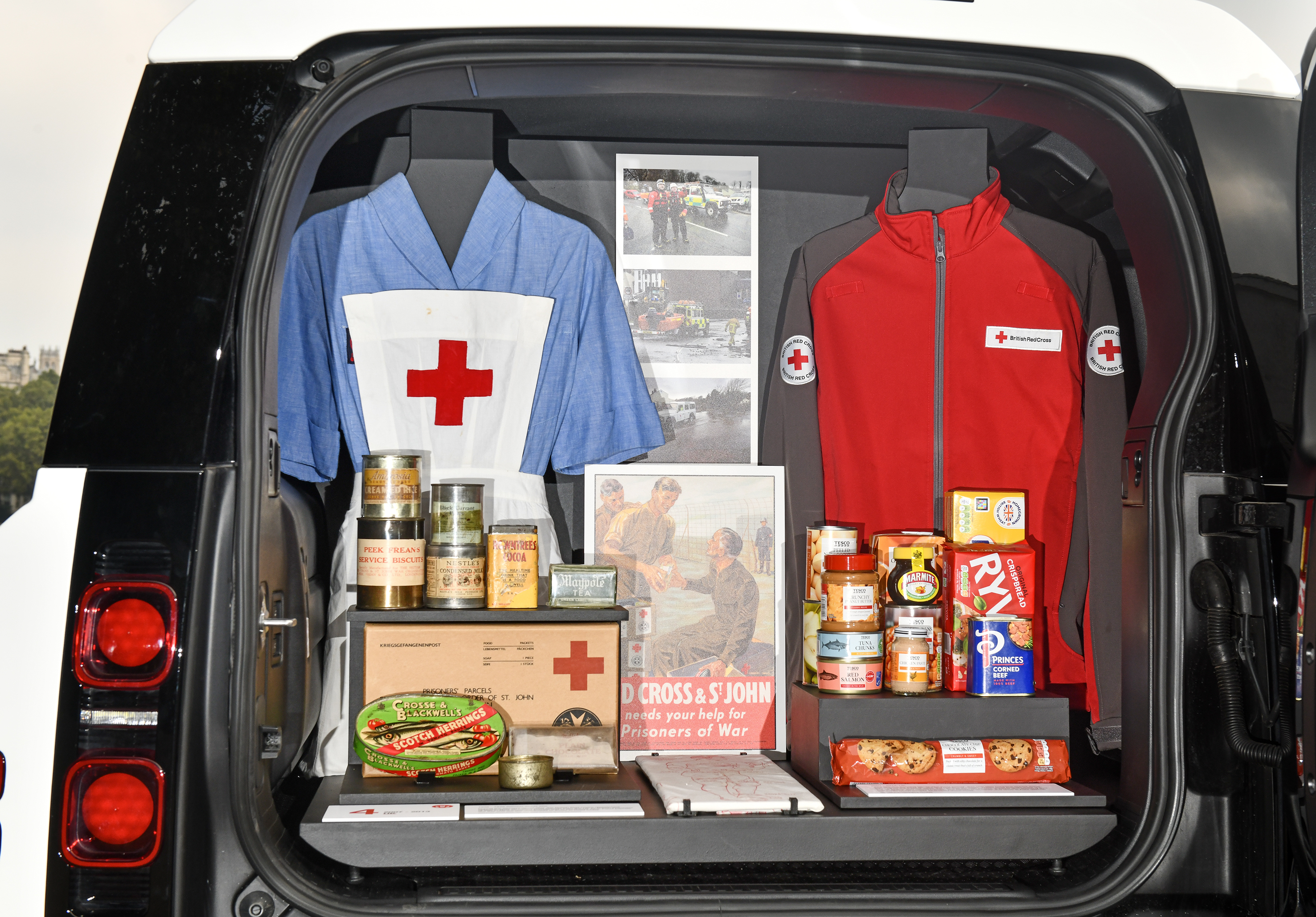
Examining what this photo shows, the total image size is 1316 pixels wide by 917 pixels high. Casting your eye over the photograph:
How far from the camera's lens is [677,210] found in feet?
8.39

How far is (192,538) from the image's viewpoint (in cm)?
126

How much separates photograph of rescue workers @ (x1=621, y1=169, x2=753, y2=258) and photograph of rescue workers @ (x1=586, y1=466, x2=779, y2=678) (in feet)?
2.15

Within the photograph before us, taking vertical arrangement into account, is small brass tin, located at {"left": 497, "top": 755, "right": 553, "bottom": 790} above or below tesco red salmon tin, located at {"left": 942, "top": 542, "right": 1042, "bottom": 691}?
below

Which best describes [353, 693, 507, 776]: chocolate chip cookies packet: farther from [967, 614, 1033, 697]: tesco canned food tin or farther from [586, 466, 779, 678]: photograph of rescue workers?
[967, 614, 1033, 697]: tesco canned food tin

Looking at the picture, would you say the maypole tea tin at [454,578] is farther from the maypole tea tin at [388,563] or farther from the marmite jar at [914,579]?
the marmite jar at [914,579]

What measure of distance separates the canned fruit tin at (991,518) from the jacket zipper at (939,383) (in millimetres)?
400

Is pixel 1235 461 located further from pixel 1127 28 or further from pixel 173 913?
pixel 173 913

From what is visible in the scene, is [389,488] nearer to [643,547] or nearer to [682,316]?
[643,547]

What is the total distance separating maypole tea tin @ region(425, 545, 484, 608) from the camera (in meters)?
1.75

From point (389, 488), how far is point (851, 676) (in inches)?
32.7

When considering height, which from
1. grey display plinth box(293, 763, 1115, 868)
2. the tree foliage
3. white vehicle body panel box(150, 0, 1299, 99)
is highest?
white vehicle body panel box(150, 0, 1299, 99)

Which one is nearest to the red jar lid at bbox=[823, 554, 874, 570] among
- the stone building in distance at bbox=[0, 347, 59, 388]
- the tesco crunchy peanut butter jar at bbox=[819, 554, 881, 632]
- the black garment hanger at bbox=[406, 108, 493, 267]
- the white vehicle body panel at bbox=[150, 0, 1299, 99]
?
the tesco crunchy peanut butter jar at bbox=[819, 554, 881, 632]

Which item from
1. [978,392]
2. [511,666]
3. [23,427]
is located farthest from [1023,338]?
[23,427]

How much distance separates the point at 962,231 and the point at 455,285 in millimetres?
1152
